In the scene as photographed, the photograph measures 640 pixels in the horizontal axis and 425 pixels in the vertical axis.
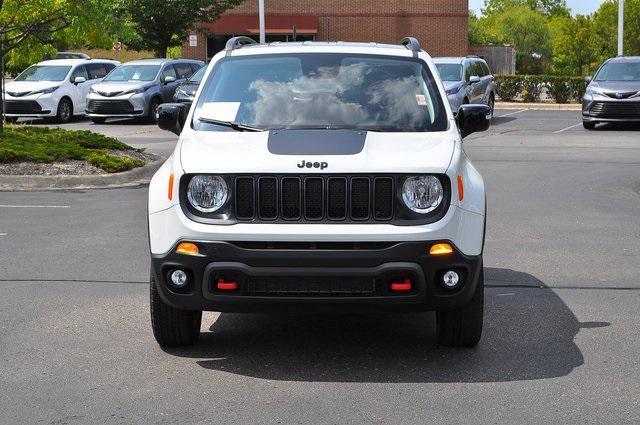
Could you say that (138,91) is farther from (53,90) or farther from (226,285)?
(226,285)

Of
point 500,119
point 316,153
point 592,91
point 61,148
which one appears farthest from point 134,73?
point 316,153

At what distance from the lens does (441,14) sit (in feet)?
196

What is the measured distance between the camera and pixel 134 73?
3136 centimetres

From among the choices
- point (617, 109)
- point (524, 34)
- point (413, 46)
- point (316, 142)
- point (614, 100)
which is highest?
point (524, 34)

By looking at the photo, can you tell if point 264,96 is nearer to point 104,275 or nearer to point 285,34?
point 104,275

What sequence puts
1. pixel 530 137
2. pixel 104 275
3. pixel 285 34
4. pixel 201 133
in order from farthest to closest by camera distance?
1. pixel 285 34
2. pixel 530 137
3. pixel 104 275
4. pixel 201 133

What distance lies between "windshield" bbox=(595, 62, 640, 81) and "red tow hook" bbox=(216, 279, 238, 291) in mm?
23246

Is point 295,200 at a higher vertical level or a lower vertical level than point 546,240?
higher

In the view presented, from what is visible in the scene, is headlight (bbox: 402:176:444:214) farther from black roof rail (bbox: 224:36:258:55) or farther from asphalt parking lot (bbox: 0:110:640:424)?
black roof rail (bbox: 224:36:258:55)

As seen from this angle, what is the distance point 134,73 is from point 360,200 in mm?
25773

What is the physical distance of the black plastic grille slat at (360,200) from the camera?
6.36 m

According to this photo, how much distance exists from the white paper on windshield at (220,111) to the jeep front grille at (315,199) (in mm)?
932

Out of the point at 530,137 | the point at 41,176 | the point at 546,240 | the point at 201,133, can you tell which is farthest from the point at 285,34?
the point at 201,133

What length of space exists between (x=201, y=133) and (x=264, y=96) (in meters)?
0.52
